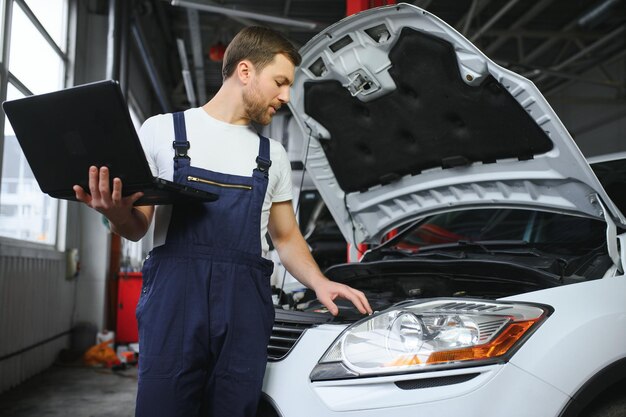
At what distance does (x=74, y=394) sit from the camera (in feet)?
14.8

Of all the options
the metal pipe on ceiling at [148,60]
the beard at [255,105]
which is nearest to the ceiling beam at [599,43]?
the metal pipe on ceiling at [148,60]

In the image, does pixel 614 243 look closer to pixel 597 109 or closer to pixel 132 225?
pixel 132 225

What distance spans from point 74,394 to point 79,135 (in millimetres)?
3825

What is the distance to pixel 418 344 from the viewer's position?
1492 mm

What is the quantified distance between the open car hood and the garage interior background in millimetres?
1864

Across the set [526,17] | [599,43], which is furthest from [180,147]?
[599,43]

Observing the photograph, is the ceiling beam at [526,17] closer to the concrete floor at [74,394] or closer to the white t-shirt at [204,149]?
the concrete floor at [74,394]

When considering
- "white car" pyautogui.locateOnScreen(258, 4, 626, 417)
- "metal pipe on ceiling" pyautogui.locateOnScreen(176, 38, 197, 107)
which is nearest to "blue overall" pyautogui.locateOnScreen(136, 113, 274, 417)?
"white car" pyautogui.locateOnScreen(258, 4, 626, 417)

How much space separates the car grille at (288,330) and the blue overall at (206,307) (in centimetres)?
19

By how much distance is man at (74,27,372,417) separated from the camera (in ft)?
4.63

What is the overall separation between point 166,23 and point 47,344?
5.83m

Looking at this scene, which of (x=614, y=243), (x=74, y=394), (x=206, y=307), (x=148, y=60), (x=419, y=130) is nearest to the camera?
(x=206, y=307)

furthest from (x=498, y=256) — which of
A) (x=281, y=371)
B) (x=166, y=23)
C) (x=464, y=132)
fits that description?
(x=166, y=23)

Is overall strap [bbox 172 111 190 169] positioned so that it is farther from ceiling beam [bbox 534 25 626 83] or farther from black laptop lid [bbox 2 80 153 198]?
ceiling beam [bbox 534 25 626 83]
